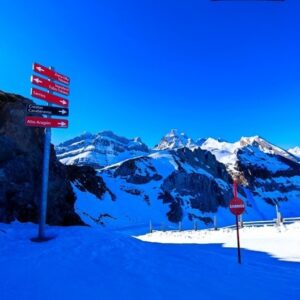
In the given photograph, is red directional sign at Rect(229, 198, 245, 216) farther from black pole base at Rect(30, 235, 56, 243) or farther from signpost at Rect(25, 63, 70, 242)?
signpost at Rect(25, 63, 70, 242)

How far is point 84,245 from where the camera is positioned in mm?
10492

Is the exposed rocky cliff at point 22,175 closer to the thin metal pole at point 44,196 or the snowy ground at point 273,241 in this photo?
the thin metal pole at point 44,196

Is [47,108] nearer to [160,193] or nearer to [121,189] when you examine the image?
[121,189]

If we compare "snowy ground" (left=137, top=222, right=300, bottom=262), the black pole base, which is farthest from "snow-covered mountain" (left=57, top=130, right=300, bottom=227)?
the black pole base

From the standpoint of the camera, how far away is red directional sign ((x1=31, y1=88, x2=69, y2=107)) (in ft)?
41.9

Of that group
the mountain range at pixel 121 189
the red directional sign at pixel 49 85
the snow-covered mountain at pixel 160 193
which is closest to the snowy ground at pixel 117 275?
the red directional sign at pixel 49 85

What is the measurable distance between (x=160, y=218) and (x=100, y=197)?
15.8m

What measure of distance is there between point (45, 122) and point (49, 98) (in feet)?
3.22

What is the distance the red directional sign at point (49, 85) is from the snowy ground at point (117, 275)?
5653 millimetres

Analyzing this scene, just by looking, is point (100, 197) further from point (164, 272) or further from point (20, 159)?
point (164, 272)

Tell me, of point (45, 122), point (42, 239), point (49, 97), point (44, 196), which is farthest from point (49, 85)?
point (42, 239)

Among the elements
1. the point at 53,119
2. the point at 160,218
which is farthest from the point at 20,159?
the point at 160,218

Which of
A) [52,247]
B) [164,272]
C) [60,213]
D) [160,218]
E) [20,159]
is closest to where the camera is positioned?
[164,272]

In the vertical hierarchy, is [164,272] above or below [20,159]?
below
